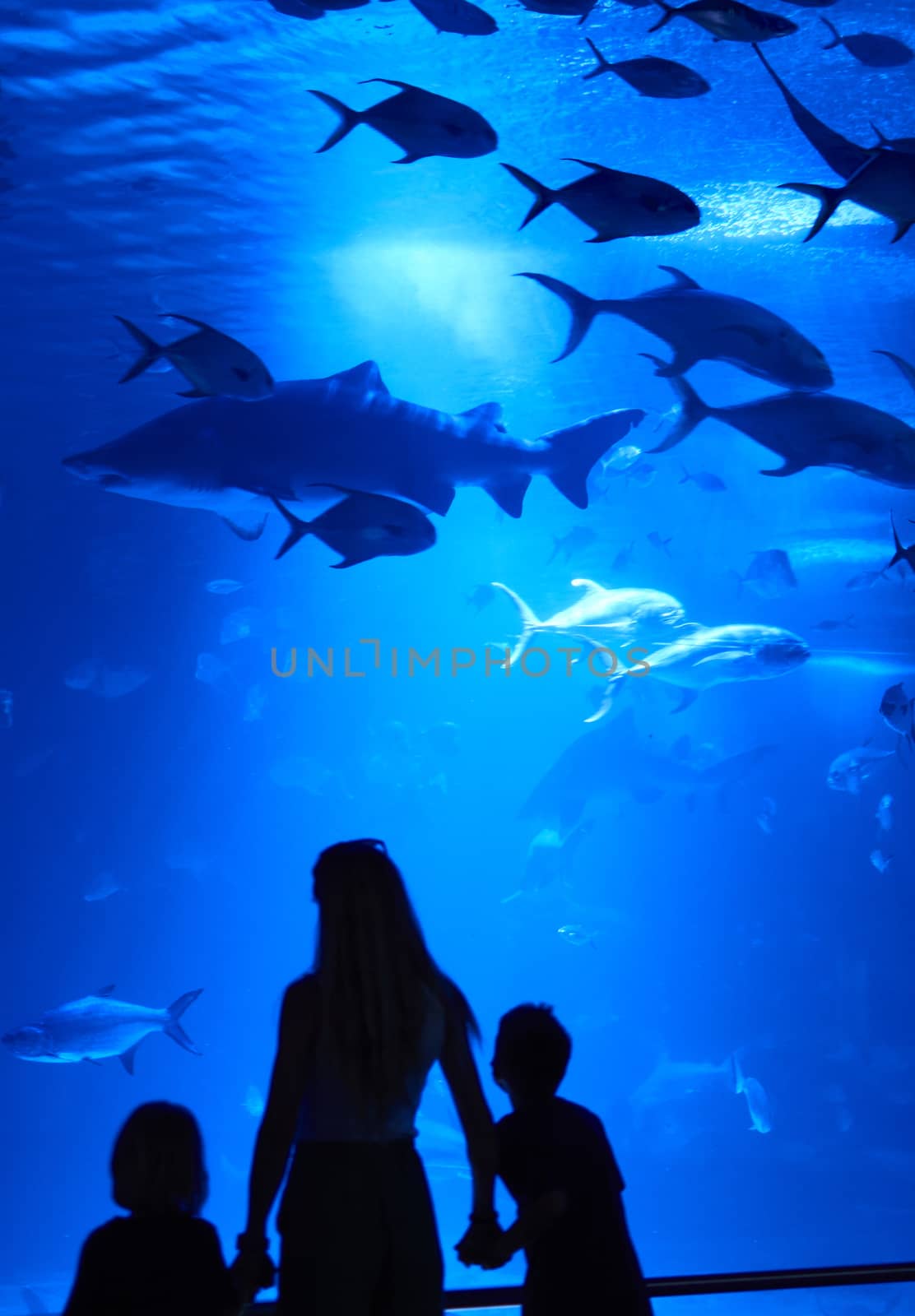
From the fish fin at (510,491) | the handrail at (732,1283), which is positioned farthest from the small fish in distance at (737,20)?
the handrail at (732,1283)

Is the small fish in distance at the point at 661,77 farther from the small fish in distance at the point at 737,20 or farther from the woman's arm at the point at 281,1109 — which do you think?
the woman's arm at the point at 281,1109

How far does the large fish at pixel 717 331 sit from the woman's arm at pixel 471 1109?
8.10 ft

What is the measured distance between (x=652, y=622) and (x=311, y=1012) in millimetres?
10510

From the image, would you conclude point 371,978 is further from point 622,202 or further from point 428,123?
point 428,123

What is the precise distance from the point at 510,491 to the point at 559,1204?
3608 mm

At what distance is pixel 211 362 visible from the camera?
151 inches

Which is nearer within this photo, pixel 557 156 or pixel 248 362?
pixel 248 362

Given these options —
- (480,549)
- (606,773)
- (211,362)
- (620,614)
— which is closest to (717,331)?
(211,362)

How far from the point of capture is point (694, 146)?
27.0 feet

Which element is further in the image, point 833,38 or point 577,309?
point 833,38

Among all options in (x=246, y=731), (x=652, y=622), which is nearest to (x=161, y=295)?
(x=652, y=622)

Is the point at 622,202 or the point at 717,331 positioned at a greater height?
the point at 622,202

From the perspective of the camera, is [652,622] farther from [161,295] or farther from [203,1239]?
[203,1239]

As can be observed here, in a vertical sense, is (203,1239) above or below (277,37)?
below
